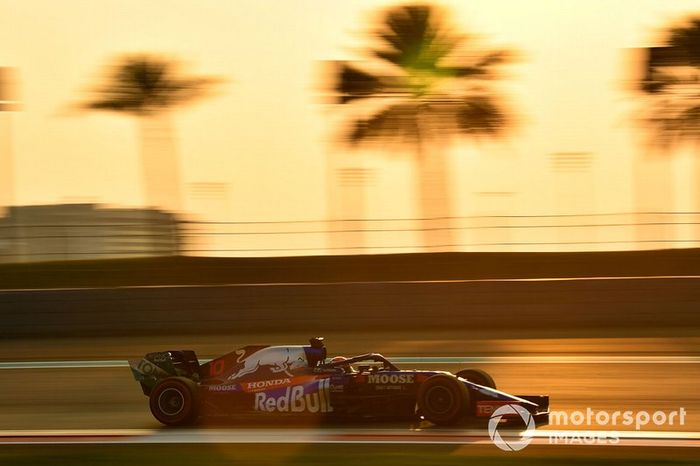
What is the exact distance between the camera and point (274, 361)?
9.95 m

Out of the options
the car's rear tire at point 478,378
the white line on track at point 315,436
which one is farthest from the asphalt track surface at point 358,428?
the car's rear tire at point 478,378

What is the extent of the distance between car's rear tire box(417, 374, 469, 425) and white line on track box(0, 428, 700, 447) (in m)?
0.13

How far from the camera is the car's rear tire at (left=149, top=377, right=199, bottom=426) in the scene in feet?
32.8

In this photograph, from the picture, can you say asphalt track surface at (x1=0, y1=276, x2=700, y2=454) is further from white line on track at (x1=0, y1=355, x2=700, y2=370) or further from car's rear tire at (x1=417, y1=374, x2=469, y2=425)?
car's rear tire at (x1=417, y1=374, x2=469, y2=425)

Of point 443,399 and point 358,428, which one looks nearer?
point 443,399

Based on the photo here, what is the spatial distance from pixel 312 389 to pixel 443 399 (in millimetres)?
1216

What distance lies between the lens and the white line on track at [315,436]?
29.4 ft

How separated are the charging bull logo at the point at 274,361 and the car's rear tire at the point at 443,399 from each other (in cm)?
122

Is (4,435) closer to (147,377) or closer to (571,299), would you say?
(147,377)

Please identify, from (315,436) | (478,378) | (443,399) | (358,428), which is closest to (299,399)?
(315,436)

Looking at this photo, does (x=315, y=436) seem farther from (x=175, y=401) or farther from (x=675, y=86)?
(x=675, y=86)

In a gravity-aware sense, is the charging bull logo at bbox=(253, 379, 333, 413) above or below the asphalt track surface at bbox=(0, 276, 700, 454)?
above

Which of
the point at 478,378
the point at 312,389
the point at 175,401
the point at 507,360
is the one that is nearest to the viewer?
the point at 312,389

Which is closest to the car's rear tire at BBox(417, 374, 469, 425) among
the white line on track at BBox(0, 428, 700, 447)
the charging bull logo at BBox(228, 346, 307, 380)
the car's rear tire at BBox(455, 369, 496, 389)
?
the white line on track at BBox(0, 428, 700, 447)
